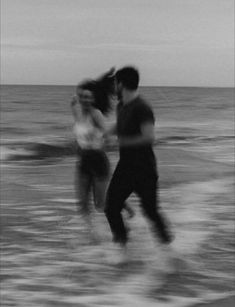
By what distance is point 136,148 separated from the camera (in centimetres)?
604

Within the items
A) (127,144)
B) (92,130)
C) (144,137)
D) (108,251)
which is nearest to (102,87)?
(92,130)

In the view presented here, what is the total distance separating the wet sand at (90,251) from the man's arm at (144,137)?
116cm

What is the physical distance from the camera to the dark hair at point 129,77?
237 inches

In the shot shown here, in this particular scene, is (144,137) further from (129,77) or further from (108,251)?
(108,251)

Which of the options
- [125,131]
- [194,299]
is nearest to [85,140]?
[125,131]

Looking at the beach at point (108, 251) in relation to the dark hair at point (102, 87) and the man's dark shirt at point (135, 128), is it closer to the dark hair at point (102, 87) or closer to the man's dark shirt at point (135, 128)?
the man's dark shirt at point (135, 128)

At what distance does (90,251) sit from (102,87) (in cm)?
164

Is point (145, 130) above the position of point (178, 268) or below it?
above

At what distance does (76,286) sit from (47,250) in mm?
1451

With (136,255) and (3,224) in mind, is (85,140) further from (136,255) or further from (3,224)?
(3,224)

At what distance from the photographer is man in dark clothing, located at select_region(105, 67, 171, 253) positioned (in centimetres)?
598

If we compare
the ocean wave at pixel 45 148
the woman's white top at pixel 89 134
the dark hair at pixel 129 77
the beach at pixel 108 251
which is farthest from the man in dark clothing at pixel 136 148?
the ocean wave at pixel 45 148

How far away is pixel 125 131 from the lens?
19.9 ft

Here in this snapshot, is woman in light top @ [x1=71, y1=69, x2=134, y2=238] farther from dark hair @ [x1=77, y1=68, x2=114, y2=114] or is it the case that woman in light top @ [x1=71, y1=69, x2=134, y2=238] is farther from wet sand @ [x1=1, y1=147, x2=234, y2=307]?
wet sand @ [x1=1, y1=147, x2=234, y2=307]
